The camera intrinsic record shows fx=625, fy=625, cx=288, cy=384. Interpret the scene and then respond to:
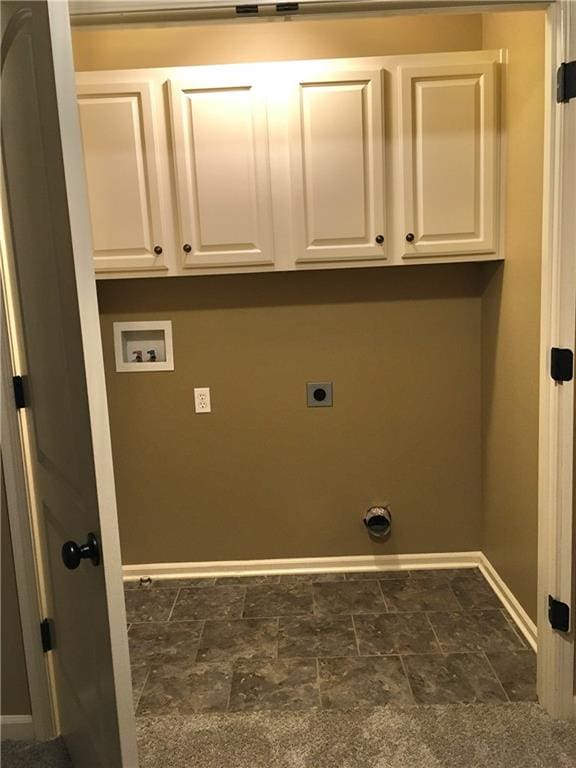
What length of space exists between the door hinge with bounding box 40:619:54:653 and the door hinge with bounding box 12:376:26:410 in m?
0.73

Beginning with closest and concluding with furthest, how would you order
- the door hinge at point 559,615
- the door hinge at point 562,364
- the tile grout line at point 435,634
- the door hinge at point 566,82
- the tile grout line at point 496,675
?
1. the door hinge at point 566,82
2. the door hinge at point 562,364
3. the door hinge at point 559,615
4. the tile grout line at point 496,675
5. the tile grout line at point 435,634

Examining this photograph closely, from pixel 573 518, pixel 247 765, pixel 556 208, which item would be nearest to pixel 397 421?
pixel 573 518

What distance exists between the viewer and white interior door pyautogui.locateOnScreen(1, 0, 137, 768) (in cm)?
118

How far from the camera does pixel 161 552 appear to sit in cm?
324

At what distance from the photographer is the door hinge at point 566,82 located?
178cm

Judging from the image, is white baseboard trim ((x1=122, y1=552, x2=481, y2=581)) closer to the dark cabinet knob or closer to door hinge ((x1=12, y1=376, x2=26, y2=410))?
door hinge ((x1=12, y1=376, x2=26, y2=410))

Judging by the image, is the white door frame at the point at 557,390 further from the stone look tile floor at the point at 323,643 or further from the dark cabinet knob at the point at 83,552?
the dark cabinet knob at the point at 83,552

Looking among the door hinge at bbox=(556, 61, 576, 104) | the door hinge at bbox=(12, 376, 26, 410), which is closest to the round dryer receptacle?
the door hinge at bbox=(12, 376, 26, 410)

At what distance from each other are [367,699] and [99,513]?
4.75 feet

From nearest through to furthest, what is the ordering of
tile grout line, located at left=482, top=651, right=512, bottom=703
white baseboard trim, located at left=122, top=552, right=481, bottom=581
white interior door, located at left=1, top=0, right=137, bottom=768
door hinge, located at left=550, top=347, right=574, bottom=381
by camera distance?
white interior door, located at left=1, top=0, right=137, bottom=768
door hinge, located at left=550, top=347, right=574, bottom=381
tile grout line, located at left=482, top=651, right=512, bottom=703
white baseboard trim, located at left=122, top=552, right=481, bottom=581

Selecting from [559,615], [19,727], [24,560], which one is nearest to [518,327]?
[559,615]

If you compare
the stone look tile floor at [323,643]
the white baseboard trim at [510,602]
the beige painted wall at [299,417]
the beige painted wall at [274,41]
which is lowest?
the stone look tile floor at [323,643]

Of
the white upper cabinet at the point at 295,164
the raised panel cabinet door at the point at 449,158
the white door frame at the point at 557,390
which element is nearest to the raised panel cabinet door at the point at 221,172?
the white upper cabinet at the point at 295,164

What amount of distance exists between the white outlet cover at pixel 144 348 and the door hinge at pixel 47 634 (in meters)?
1.35
